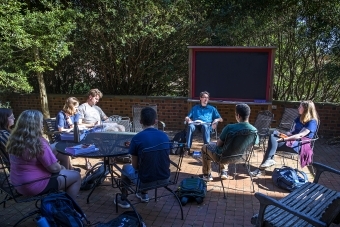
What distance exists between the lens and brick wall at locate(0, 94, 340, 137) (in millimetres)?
6539

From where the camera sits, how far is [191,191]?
11.8 ft

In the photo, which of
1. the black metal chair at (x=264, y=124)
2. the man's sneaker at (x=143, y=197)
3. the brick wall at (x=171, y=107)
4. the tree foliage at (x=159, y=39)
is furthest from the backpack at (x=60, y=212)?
the brick wall at (x=171, y=107)

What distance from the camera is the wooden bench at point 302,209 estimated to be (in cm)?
205

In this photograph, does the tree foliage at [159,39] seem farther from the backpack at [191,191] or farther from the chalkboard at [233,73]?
the backpack at [191,191]

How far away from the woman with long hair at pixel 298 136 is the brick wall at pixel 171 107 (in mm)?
2353

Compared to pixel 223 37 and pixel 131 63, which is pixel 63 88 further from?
pixel 223 37

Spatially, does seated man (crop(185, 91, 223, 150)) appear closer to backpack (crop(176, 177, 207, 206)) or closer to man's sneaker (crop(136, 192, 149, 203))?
backpack (crop(176, 177, 207, 206))

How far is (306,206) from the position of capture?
2580mm

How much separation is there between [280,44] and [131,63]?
11.4 ft

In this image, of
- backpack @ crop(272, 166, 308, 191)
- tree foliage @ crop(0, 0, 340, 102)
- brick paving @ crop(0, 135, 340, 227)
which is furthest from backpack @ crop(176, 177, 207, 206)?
tree foliage @ crop(0, 0, 340, 102)

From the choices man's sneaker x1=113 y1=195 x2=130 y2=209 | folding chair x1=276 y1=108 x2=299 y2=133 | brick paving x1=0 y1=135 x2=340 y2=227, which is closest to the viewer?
brick paving x1=0 y1=135 x2=340 y2=227

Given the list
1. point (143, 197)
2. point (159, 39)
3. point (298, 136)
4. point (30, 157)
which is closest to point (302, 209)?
point (143, 197)

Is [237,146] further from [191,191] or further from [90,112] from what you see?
[90,112]

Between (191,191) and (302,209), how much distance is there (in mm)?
1342
